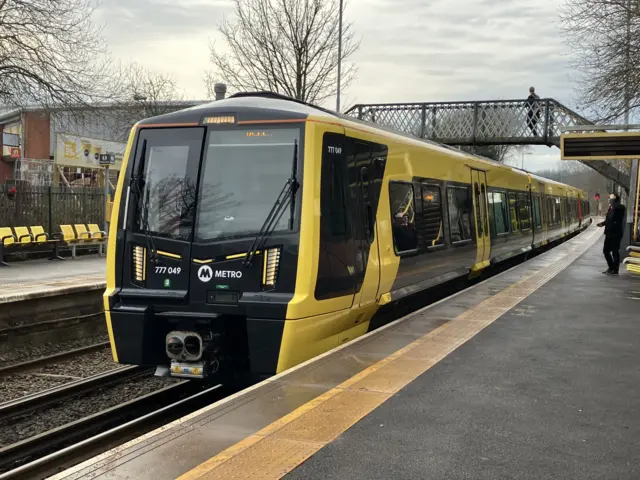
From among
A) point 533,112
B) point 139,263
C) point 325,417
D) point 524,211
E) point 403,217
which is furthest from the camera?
point 533,112

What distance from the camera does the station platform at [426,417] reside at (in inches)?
144

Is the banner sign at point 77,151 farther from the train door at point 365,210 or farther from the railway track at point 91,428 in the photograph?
the train door at point 365,210

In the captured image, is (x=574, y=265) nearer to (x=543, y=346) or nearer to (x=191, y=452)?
(x=543, y=346)

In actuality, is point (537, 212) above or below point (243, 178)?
below

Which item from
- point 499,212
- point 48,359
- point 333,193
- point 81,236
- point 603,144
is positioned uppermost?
point 603,144

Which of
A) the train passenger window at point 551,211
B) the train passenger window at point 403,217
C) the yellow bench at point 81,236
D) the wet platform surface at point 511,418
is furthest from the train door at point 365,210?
the train passenger window at point 551,211

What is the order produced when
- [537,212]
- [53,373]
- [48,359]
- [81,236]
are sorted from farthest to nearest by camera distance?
[537,212] < [81,236] < [48,359] < [53,373]

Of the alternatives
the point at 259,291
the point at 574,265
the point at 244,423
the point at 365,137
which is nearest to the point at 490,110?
the point at 574,265

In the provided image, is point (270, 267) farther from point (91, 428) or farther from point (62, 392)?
point (62, 392)

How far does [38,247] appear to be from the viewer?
16391mm

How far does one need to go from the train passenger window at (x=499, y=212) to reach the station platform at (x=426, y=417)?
644 centimetres

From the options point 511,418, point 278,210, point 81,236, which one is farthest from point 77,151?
point 511,418

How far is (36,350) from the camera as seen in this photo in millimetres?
9727

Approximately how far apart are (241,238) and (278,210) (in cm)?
45
